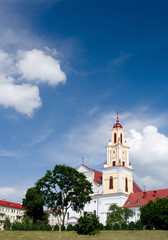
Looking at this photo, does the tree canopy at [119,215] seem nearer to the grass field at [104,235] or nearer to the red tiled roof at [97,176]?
the grass field at [104,235]

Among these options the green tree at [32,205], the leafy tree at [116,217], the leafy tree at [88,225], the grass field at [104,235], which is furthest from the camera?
the green tree at [32,205]

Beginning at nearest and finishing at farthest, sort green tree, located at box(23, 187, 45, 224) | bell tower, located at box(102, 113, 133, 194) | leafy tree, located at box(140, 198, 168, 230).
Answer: leafy tree, located at box(140, 198, 168, 230) → green tree, located at box(23, 187, 45, 224) → bell tower, located at box(102, 113, 133, 194)

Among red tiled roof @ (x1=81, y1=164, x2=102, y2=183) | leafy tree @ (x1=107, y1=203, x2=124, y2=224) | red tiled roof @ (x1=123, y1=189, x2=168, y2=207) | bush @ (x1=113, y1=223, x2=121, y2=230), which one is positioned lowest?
bush @ (x1=113, y1=223, x2=121, y2=230)

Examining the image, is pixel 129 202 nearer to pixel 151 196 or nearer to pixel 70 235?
pixel 151 196

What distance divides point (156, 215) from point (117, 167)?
24.6 metres

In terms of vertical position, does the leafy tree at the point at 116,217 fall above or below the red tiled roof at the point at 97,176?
below

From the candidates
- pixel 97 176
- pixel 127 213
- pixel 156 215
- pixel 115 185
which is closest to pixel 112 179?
pixel 115 185

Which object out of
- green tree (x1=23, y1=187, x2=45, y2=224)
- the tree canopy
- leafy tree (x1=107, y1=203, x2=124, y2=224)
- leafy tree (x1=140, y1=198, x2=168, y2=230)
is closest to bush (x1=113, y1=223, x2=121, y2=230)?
the tree canopy

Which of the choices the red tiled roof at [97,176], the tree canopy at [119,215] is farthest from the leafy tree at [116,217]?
the red tiled roof at [97,176]

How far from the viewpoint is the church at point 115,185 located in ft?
236

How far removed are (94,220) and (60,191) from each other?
10.8m

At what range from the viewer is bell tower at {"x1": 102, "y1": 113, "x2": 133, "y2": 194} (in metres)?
75.2

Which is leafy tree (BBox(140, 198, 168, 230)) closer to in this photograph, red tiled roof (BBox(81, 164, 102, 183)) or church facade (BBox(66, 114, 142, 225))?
church facade (BBox(66, 114, 142, 225))

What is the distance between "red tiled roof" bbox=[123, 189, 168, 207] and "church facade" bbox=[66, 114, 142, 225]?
1606 mm
